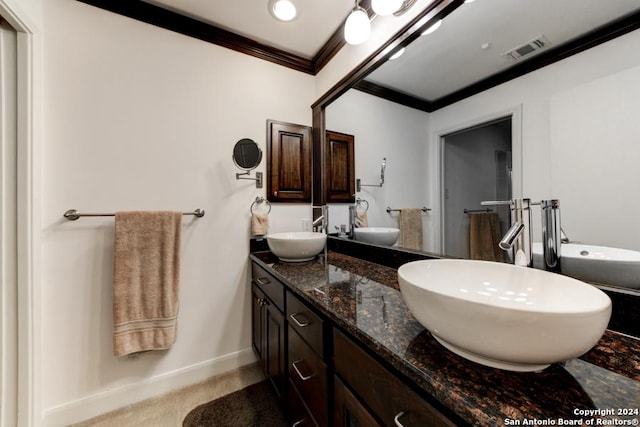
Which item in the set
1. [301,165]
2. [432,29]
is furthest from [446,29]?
[301,165]

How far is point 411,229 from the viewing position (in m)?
1.26

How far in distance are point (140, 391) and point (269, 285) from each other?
99cm

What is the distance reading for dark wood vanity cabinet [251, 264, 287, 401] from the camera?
1.15m

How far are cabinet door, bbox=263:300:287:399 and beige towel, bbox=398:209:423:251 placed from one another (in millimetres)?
742

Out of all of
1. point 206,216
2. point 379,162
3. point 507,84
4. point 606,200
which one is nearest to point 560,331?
point 606,200

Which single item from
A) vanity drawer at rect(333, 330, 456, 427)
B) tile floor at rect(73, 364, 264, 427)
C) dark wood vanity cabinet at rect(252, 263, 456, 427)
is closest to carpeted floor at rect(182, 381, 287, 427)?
tile floor at rect(73, 364, 264, 427)

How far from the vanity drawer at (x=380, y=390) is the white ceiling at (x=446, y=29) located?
111 centimetres

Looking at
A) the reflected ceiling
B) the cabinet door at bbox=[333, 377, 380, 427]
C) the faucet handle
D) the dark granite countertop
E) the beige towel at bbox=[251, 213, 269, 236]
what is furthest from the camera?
the beige towel at bbox=[251, 213, 269, 236]

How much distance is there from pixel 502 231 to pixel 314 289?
763 mm

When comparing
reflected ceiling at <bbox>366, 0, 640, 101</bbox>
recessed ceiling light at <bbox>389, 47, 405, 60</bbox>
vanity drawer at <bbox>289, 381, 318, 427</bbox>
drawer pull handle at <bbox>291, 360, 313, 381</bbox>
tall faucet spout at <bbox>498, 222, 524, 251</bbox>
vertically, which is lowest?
vanity drawer at <bbox>289, 381, 318, 427</bbox>

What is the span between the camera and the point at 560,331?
381mm

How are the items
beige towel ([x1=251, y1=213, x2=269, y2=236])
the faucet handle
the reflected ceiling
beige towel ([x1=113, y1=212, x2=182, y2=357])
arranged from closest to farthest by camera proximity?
1. the reflected ceiling
2. the faucet handle
3. beige towel ([x1=113, y1=212, x2=182, y2=357])
4. beige towel ([x1=251, y1=213, x2=269, y2=236])

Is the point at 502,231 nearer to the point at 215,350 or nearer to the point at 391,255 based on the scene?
the point at 391,255

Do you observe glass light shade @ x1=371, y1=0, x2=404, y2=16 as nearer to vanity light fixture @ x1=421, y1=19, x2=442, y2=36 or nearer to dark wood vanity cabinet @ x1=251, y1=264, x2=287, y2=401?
vanity light fixture @ x1=421, y1=19, x2=442, y2=36
